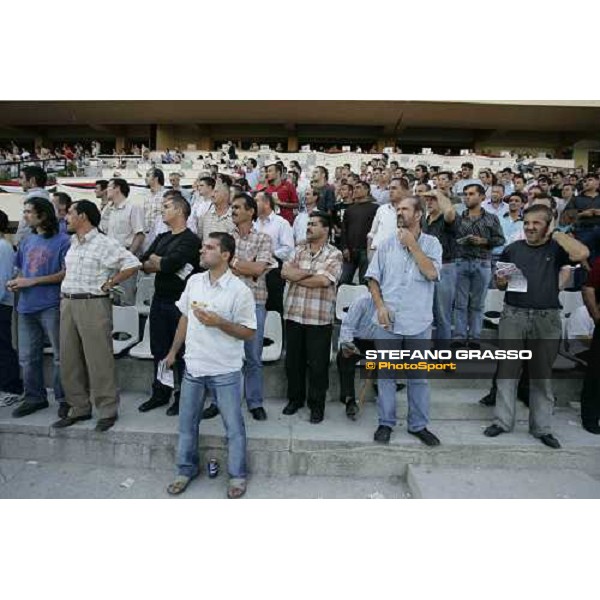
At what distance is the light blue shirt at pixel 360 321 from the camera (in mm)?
4137

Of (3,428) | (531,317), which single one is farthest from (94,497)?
(531,317)

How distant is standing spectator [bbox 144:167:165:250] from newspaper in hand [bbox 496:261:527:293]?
3.84 metres

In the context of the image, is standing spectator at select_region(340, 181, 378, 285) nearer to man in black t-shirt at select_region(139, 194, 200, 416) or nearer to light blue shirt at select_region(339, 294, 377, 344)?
light blue shirt at select_region(339, 294, 377, 344)

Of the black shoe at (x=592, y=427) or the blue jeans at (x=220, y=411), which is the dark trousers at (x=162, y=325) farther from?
the black shoe at (x=592, y=427)

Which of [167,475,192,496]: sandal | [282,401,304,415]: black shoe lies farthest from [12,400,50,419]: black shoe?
[282,401,304,415]: black shoe

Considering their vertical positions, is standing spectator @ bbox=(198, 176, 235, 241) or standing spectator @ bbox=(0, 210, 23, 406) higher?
standing spectator @ bbox=(198, 176, 235, 241)

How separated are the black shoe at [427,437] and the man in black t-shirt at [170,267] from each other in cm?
204

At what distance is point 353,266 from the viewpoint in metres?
5.89

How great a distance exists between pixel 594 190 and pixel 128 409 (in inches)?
240

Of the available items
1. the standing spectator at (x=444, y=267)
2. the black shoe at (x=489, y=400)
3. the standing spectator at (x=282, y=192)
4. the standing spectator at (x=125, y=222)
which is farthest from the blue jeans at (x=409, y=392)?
the standing spectator at (x=282, y=192)

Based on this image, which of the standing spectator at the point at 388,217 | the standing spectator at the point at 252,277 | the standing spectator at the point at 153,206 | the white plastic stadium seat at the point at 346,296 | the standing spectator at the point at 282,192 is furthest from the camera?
the standing spectator at the point at 282,192

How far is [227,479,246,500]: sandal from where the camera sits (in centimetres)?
352
